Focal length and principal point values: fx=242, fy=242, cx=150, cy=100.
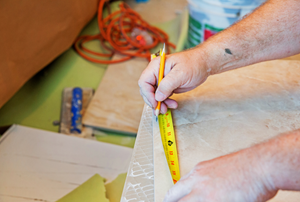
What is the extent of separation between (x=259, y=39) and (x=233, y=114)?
30 centimetres

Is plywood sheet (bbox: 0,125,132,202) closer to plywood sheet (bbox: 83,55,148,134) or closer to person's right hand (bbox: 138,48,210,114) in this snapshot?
plywood sheet (bbox: 83,55,148,134)

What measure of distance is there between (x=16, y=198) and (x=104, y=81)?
1.05 metres

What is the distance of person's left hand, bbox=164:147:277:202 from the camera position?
0.51 meters

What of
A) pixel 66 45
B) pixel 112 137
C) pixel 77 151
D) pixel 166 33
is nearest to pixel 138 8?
pixel 166 33

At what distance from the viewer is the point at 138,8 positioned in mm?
2809

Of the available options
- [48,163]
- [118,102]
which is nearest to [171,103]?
[48,163]

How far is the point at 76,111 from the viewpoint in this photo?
1.69 metres

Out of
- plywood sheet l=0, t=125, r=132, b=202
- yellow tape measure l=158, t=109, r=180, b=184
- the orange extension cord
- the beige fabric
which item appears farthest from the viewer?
the orange extension cord

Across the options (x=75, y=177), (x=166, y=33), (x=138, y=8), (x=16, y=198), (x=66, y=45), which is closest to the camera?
(x=16, y=198)

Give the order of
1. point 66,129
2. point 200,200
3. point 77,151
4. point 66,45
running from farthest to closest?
point 66,45
point 66,129
point 77,151
point 200,200

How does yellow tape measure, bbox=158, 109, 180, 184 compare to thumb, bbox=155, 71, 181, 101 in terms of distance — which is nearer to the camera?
yellow tape measure, bbox=158, 109, 180, 184

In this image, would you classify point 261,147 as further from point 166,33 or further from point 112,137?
point 166,33

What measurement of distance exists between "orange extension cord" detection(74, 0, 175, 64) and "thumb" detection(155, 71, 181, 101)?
54.0 inches

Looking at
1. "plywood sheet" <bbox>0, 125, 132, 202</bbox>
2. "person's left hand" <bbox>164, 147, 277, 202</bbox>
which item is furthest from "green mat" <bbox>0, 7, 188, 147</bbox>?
"person's left hand" <bbox>164, 147, 277, 202</bbox>
